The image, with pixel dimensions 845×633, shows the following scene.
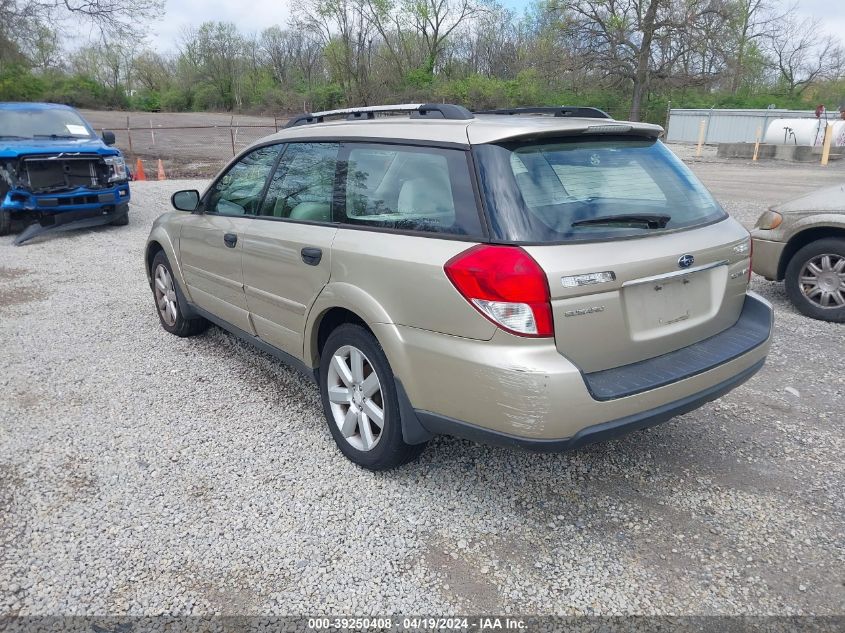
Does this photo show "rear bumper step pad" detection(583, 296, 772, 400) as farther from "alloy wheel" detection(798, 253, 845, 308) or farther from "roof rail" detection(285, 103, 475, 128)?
"alloy wheel" detection(798, 253, 845, 308)

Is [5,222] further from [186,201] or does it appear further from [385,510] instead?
[385,510]

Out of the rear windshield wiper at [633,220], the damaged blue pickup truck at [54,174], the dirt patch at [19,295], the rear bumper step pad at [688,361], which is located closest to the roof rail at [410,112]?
the rear windshield wiper at [633,220]

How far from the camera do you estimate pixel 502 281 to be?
8.04 ft

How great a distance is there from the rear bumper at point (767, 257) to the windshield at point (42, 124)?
33.1 feet

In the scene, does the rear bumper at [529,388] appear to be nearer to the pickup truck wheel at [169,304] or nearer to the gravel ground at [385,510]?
the gravel ground at [385,510]

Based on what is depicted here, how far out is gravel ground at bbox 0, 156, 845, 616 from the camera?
96.5 inches

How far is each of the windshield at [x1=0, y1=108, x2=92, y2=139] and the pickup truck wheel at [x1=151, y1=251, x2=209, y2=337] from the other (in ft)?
20.5

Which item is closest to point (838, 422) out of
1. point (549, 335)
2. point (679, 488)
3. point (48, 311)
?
point (679, 488)

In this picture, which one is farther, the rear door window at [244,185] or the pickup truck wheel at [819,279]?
the pickup truck wheel at [819,279]

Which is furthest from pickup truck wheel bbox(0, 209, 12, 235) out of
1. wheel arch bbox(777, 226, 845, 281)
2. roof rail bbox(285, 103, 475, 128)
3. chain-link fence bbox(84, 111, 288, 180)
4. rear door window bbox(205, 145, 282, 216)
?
wheel arch bbox(777, 226, 845, 281)

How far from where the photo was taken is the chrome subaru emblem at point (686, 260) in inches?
109

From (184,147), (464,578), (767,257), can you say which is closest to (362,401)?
(464,578)

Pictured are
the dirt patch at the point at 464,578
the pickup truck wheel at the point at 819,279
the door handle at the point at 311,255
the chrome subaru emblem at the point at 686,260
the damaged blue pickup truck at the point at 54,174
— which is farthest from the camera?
the damaged blue pickup truck at the point at 54,174

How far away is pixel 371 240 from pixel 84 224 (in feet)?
28.7
